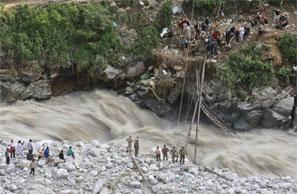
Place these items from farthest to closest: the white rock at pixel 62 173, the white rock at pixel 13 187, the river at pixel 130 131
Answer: the river at pixel 130 131, the white rock at pixel 62 173, the white rock at pixel 13 187

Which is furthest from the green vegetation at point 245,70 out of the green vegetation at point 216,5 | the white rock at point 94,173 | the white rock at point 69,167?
the white rock at point 69,167

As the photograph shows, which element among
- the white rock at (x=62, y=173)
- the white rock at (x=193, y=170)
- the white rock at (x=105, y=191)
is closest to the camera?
the white rock at (x=105, y=191)

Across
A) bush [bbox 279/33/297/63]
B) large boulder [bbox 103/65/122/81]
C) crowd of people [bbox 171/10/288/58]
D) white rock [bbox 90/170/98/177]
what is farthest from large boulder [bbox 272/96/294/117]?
white rock [bbox 90/170/98/177]

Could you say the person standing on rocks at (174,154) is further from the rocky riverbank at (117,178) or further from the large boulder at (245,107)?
the large boulder at (245,107)

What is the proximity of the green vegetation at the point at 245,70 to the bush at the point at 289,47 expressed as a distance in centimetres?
115

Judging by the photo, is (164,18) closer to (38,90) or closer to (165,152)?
(38,90)

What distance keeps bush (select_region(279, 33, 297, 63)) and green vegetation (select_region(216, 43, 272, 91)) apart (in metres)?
1.15

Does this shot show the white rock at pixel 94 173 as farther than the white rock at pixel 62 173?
Yes

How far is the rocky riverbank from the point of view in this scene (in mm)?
A: 23438

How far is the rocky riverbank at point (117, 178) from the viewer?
2344 centimetres

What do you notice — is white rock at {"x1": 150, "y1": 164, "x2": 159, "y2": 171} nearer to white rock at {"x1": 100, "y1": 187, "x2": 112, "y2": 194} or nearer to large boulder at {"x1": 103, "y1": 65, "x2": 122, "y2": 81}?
white rock at {"x1": 100, "y1": 187, "x2": 112, "y2": 194}

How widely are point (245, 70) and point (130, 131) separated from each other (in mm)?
6385

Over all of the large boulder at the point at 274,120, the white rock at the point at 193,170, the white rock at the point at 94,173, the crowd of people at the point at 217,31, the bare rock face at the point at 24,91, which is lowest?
the white rock at the point at 193,170

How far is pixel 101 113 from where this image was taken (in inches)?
1187
